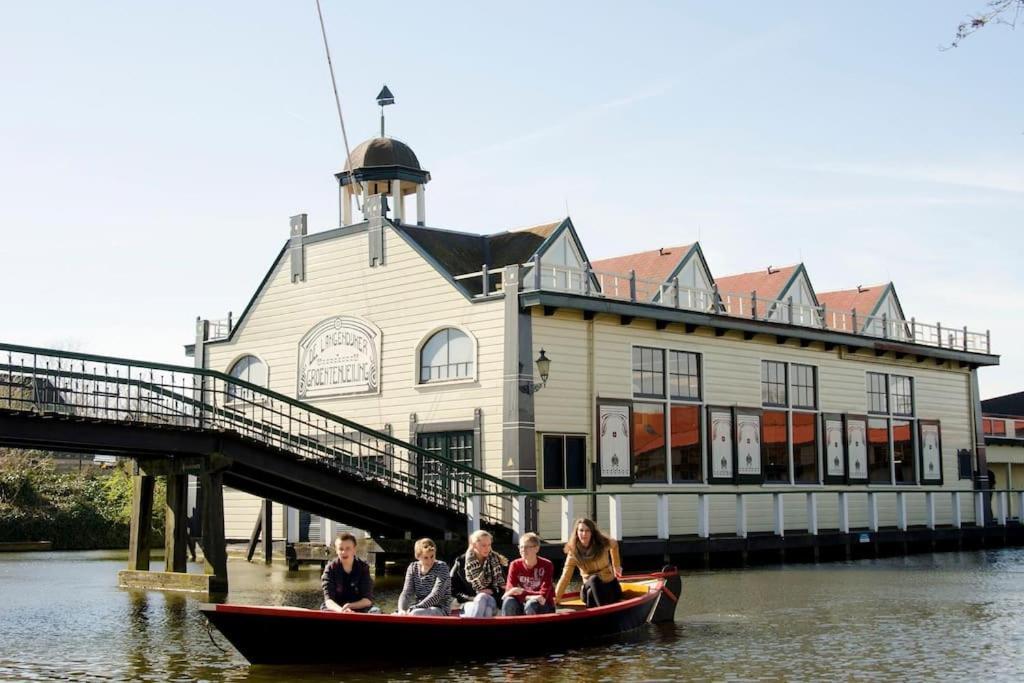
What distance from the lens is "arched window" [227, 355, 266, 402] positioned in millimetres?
37469

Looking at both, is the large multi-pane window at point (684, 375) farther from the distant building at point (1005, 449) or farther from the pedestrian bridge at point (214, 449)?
the distant building at point (1005, 449)

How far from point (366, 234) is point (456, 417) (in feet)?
20.0

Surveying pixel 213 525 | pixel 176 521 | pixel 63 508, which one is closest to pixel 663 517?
pixel 213 525

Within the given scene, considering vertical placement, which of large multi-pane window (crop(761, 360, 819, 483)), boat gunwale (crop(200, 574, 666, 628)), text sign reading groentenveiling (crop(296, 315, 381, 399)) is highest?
text sign reading groentenveiling (crop(296, 315, 381, 399))

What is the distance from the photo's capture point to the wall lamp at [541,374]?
96.9ft

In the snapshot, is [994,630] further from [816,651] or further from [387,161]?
[387,161]

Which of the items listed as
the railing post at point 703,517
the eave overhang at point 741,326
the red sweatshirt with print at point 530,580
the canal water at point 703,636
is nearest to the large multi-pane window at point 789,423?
the eave overhang at point 741,326

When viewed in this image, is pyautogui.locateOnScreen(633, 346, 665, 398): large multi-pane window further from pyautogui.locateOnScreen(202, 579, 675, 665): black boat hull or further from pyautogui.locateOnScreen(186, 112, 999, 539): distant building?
pyautogui.locateOnScreen(202, 579, 675, 665): black boat hull

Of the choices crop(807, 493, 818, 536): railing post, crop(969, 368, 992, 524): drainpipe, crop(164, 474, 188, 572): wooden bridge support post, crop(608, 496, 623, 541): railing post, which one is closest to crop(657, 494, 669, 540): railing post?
crop(608, 496, 623, 541): railing post

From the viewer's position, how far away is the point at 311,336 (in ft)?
119

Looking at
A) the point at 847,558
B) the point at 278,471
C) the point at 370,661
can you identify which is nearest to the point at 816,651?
the point at 370,661

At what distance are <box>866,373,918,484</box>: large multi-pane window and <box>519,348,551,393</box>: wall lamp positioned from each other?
1332 centimetres

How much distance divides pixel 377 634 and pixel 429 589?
44.0 inches

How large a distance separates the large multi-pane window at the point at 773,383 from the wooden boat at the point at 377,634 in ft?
67.5
